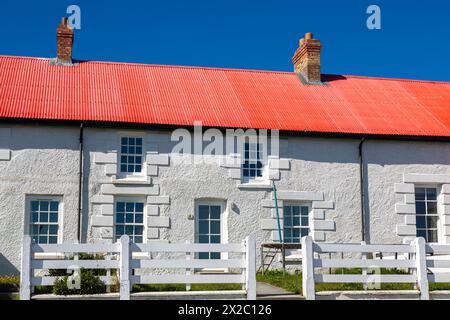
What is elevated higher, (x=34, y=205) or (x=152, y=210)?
(x=34, y=205)

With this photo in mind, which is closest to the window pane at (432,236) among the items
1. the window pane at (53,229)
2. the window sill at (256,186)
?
the window sill at (256,186)

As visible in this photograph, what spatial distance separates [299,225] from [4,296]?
992 centimetres

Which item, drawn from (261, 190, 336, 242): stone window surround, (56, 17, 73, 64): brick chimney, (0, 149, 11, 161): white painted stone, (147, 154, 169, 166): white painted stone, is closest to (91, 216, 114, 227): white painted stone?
(147, 154, 169, 166): white painted stone

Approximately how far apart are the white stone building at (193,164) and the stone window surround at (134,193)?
1.2 inches

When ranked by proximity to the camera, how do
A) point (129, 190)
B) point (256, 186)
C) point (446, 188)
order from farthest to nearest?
point (446, 188), point (256, 186), point (129, 190)

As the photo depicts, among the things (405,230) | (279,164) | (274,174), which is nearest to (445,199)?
(405,230)

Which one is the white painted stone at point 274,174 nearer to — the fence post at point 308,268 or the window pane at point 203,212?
the window pane at point 203,212

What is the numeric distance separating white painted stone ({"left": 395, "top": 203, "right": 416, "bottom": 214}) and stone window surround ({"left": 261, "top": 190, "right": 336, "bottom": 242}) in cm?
208

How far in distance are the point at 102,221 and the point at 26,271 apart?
7.65 metres

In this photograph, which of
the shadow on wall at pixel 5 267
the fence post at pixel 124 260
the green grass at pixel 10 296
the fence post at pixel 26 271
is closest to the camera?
the fence post at pixel 26 271

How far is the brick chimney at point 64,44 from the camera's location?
2444cm

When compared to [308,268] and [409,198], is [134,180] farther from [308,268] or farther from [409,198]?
[308,268]

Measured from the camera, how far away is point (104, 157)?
68.9ft

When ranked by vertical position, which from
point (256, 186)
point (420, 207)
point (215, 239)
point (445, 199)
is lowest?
point (215, 239)
